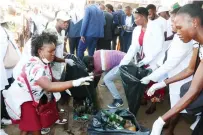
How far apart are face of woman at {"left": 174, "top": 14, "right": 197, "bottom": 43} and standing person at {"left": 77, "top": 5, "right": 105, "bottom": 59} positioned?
11.8ft

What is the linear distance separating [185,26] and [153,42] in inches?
52.4

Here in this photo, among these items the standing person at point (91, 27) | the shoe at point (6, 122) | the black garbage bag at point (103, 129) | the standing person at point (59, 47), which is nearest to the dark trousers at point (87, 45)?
the standing person at point (91, 27)

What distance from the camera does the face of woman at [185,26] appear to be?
72.2 inches

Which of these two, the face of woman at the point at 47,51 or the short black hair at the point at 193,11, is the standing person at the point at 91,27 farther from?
the short black hair at the point at 193,11

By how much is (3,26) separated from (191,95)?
8.03ft

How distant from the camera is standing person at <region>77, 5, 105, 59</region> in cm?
529

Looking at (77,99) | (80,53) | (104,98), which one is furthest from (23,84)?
(80,53)

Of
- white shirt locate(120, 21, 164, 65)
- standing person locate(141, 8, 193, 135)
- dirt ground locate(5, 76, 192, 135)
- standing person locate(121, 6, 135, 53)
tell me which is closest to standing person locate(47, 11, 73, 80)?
dirt ground locate(5, 76, 192, 135)

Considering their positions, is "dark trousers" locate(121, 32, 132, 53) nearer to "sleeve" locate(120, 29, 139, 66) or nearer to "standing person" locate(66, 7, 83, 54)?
"standing person" locate(66, 7, 83, 54)

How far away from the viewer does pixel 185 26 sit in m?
1.85

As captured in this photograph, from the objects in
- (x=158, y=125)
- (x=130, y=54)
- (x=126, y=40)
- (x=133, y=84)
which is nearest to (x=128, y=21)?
(x=126, y=40)

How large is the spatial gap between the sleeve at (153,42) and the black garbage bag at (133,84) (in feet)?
0.61

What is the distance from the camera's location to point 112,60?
3.55 meters

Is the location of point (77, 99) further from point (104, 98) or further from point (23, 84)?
point (23, 84)
